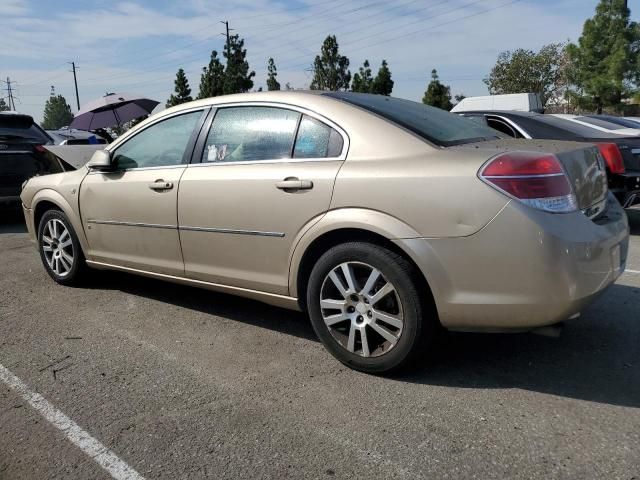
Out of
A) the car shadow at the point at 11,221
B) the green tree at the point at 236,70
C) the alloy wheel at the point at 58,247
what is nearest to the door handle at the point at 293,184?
the alloy wheel at the point at 58,247

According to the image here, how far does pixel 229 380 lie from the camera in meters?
3.18

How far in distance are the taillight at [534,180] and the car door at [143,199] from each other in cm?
215

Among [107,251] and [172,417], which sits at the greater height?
[107,251]

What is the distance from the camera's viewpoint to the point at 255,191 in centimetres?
344

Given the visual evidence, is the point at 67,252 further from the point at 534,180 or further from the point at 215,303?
the point at 534,180

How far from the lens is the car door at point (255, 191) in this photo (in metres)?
3.26

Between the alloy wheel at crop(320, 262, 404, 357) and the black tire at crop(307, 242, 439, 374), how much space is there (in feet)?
0.04

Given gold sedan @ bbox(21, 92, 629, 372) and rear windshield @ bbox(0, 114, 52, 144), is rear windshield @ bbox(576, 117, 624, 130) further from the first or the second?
rear windshield @ bbox(0, 114, 52, 144)

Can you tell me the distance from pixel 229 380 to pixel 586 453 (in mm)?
1802

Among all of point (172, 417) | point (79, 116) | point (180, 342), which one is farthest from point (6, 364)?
point (79, 116)

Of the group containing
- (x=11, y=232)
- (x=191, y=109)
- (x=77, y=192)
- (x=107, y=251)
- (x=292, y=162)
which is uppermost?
(x=191, y=109)

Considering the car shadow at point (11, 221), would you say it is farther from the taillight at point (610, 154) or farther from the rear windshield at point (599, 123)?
the rear windshield at point (599, 123)

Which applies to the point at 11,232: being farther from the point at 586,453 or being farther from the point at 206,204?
the point at 586,453


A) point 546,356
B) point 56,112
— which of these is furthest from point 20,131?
point 56,112
